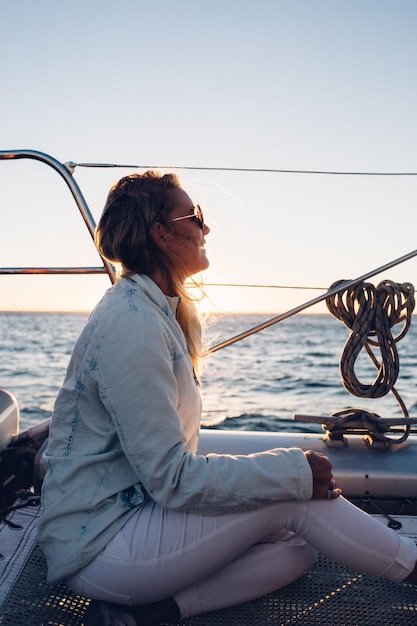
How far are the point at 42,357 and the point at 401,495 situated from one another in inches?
658

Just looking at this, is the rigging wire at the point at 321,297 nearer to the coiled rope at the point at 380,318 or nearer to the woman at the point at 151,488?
the coiled rope at the point at 380,318

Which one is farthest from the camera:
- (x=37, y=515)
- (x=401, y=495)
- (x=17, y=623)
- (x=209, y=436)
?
(x=209, y=436)

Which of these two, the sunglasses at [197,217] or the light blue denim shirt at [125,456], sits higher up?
the sunglasses at [197,217]

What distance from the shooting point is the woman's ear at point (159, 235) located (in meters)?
1.43

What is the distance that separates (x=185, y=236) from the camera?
1473mm

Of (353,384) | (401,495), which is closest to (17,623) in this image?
(401,495)

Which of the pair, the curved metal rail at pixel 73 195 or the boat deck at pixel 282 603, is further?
the curved metal rail at pixel 73 195

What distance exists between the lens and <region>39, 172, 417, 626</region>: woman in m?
1.25

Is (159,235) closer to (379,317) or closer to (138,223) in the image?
(138,223)

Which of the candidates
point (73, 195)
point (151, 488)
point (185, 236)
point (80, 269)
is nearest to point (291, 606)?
point (151, 488)

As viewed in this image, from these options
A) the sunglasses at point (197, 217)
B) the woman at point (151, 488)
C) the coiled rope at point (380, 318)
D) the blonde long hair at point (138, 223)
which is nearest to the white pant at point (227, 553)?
the woman at point (151, 488)

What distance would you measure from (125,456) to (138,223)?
47cm

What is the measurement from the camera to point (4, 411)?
2.13 metres

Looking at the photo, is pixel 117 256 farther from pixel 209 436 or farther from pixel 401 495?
pixel 401 495
